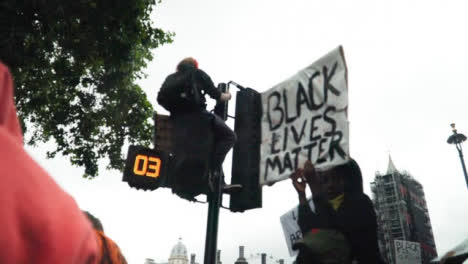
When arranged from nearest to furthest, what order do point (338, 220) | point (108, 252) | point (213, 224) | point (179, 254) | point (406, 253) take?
point (108, 252) → point (338, 220) → point (213, 224) → point (406, 253) → point (179, 254)

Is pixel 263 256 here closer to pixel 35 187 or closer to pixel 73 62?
pixel 73 62

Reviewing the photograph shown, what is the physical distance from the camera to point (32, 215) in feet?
1.79

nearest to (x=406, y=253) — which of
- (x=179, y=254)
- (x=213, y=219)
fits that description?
(x=213, y=219)

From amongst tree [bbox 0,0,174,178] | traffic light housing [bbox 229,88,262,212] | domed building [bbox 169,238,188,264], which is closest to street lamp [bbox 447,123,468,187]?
tree [bbox 0,0,174,178]

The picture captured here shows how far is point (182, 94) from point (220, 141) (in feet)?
2.06

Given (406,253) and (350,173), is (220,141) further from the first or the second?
(406,253)

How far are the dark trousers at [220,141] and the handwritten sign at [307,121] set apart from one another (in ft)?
1.77

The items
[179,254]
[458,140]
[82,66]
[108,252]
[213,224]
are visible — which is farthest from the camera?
[179,254]

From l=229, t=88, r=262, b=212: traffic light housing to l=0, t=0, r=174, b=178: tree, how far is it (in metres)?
5.78

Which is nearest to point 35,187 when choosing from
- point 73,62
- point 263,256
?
point 73,62

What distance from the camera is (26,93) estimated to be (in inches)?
450

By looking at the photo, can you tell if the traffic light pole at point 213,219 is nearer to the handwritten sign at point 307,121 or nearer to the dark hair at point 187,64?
the handwritten sign at point 307,121

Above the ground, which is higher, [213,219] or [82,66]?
[82,66]

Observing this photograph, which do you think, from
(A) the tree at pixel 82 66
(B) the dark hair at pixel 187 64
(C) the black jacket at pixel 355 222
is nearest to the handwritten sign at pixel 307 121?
(C) the black jacket at pixel 355 222
